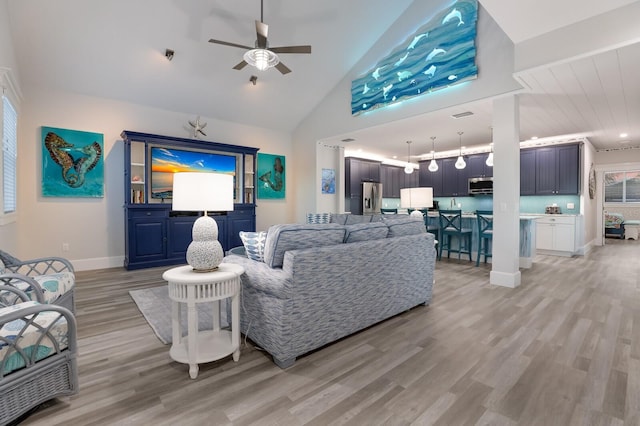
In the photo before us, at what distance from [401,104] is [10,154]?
5.70 metres

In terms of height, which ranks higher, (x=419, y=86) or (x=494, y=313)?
(x=419, y=86)

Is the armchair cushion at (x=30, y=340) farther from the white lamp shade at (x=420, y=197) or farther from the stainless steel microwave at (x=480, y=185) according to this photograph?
the stainless steel microwave at (x=480, y=185)

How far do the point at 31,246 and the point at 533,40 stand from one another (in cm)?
730

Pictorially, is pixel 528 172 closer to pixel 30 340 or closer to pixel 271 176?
pixel 271 176

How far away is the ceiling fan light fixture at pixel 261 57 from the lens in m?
3.47

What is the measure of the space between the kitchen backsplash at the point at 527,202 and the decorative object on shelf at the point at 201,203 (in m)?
7.40

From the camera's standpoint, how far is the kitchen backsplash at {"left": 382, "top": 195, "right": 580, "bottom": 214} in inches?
263

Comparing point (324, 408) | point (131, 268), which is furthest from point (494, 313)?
point (131, 268)

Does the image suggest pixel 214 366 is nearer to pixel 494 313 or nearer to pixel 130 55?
pixel 494 313

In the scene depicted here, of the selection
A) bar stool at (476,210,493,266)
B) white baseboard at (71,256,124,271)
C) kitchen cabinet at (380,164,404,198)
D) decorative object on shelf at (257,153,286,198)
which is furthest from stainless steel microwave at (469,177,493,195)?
white baseboard at (71,256,124,271)

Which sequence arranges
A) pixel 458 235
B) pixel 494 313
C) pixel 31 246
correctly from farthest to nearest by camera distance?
1. pixel 458 235
2. pixel 31 246
3. pixel 494 313

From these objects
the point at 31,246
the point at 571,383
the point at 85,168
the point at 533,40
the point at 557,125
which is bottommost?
the point at 571,383

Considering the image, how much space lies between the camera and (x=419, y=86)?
473cm

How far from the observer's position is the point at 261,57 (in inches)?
138
